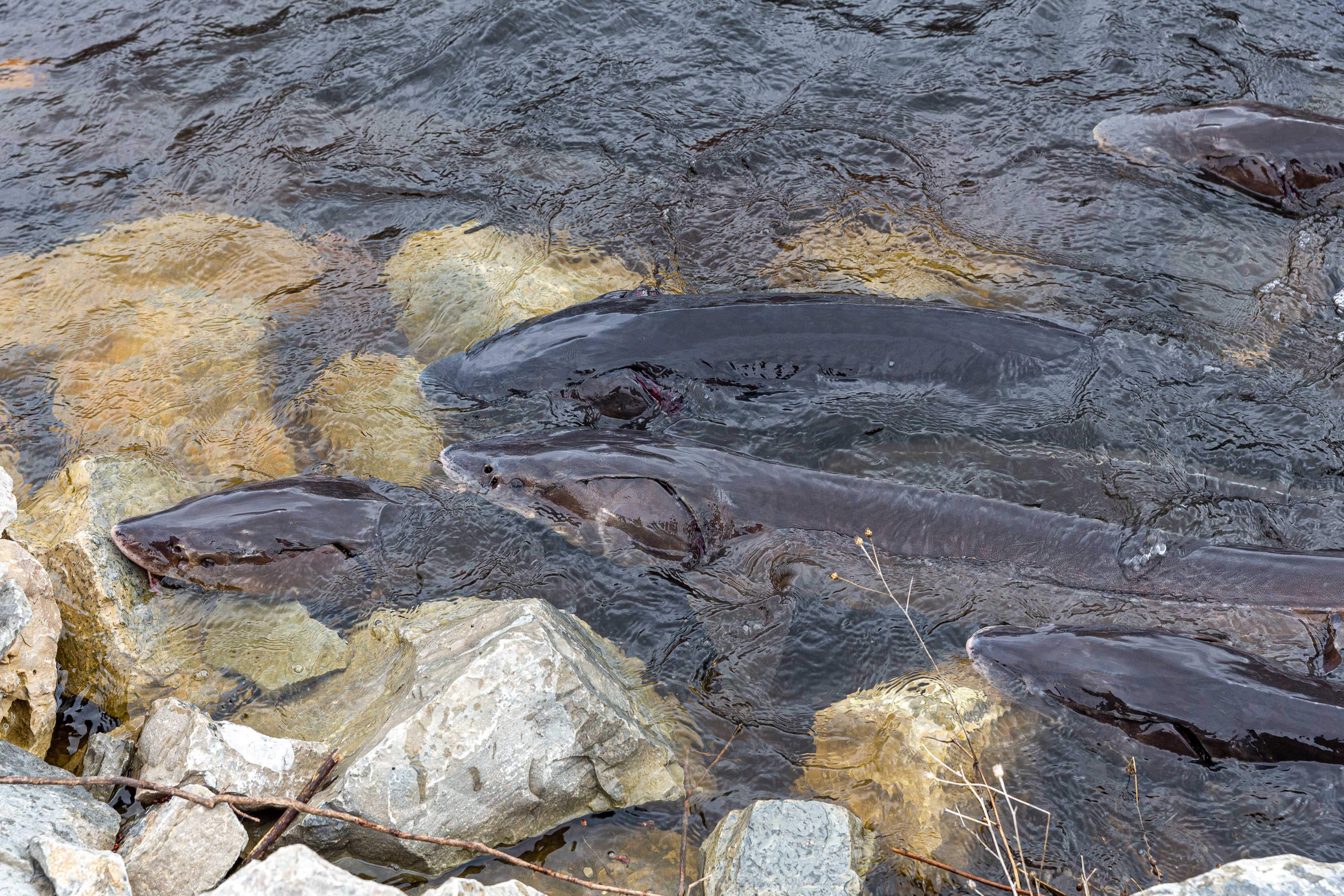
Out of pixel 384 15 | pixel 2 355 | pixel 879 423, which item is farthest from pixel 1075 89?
pixel 2 355

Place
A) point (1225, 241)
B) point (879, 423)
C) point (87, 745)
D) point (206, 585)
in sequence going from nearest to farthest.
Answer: point (87, 745) → point (206, 585) → point (879, 423) → point (1225, 241)

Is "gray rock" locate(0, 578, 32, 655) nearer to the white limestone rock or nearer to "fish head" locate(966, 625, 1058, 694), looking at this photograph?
the white limestone rock

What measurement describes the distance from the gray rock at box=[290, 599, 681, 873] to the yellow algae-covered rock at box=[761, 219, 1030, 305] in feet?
10.1

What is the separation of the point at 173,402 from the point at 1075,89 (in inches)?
243

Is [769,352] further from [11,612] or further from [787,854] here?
[11,612]

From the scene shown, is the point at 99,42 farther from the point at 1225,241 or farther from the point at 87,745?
the point at 1225,241

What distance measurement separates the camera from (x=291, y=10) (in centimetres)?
818

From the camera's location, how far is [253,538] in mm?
4504

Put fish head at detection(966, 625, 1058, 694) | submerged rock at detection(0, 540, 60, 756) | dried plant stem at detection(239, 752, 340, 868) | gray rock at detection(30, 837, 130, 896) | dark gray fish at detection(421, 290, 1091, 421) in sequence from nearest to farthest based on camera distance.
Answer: gray rock at detection(30, 837, 130, 896)
dried plant stem at detection(239, 752, 340, 868)
submerged rock at detection(0, 540, 60, 756)
fish head at detection(966, 625, 1058, 694)
dark gray fish at detection(421, 290, 1091, 421)

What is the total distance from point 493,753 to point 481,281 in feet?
10.9

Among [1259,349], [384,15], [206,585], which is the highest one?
[384,15]

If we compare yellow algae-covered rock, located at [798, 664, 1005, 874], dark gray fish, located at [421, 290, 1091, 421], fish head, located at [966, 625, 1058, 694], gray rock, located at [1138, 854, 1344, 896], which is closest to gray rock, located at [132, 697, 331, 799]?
yellow algae-covered rock, located at [798, 664, 1005, 874]

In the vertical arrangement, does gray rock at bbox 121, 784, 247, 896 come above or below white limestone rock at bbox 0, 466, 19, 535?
below

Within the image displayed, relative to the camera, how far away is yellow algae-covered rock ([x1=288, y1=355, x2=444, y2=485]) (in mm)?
5219
